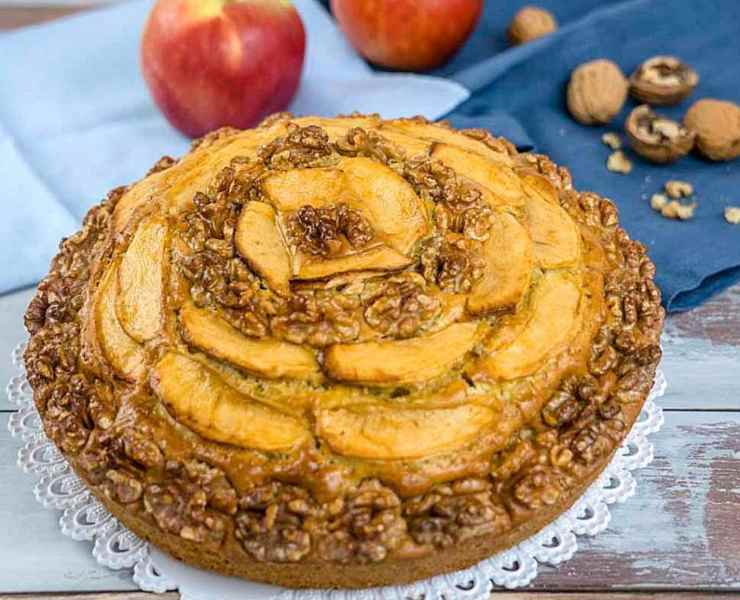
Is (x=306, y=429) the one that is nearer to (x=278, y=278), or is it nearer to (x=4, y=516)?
(x=278, y=278)

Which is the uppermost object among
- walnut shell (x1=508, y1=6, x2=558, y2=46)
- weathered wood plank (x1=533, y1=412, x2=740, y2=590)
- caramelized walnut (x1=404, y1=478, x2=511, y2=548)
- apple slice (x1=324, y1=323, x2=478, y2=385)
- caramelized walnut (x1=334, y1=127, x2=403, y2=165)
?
caramelized walnut (x1=334, y1=127, x2=403, y2=165)

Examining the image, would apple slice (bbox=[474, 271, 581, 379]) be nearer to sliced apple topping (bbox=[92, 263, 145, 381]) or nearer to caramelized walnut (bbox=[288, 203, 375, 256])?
caramelized walnut (bbox=[288, 203, 375, 256])

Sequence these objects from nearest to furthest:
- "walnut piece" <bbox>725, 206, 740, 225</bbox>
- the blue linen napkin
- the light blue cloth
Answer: the blue linen napkin, "walnut piece" <bbox>725, 206, 740, 225</bbox>, the light blue cloth

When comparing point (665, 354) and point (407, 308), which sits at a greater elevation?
point (407, 308)

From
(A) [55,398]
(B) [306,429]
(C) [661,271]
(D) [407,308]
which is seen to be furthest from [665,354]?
(A) [55,398]

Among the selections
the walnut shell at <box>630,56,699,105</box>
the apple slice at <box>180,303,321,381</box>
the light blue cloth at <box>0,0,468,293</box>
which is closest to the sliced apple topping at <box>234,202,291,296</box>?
the apple slice at <box>180,303,321,381</box>

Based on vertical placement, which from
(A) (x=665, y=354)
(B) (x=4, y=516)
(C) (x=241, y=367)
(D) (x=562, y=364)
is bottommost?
(A) (x=665, y=354)
